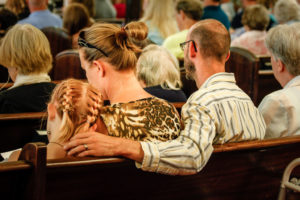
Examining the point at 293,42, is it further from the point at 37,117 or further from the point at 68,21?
the point at 68,21

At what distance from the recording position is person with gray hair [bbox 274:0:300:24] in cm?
514

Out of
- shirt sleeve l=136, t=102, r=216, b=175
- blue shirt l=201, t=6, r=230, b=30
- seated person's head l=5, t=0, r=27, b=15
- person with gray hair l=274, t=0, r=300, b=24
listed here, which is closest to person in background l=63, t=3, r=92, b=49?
blue shirt l=201, t=6, r=230, b=30

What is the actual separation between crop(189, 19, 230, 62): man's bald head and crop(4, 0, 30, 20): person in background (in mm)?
4324

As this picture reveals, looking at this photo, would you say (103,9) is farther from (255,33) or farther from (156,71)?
(156,71)

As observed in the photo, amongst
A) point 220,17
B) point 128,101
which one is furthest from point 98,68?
point 220,17

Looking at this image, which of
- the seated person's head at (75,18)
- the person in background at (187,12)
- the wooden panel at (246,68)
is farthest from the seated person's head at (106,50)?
the seated person's head at (75,18)

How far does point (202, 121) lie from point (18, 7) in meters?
4.82

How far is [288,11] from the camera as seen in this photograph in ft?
16.9

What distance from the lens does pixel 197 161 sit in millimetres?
1659

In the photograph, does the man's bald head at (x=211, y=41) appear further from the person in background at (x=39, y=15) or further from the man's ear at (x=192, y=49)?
the person in background at (x=39, y=15)

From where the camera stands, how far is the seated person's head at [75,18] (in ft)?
16.1

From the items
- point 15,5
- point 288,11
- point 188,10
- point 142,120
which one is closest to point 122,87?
point 142,120

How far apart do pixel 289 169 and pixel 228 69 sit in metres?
2.10

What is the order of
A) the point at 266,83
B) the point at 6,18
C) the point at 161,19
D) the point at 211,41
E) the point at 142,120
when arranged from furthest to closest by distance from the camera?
the point at 6,18 < the point at 161,19 < the point at 266,83 < the point at 211,41 < the point at 142,120
